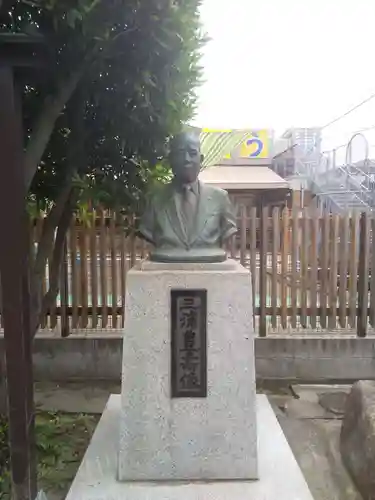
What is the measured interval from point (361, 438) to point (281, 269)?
2720 millimetres

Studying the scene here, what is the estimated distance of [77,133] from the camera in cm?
378

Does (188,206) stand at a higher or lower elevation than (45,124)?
lower

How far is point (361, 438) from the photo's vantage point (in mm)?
3502

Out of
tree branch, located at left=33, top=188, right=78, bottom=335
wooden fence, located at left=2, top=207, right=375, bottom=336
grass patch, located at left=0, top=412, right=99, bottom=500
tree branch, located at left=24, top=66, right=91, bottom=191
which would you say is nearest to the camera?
tree branch, located at left=24, top=66, right=91, bottom=191

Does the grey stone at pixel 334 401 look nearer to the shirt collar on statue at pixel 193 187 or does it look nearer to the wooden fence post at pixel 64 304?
the shirt collar on statue at pixel 193 187

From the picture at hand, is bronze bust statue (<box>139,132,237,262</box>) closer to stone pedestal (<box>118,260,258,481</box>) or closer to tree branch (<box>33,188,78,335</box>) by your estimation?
stone pedestal (<box>118,260,258,481</box>)

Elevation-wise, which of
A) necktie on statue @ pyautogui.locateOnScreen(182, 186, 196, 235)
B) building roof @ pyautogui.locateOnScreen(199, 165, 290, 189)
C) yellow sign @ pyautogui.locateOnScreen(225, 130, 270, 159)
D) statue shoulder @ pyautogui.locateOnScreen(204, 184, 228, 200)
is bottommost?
necktie on statue @ pyautogui.locateOnScreen(182, 186, 196, 235)

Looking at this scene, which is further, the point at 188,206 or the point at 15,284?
the point at 188,206

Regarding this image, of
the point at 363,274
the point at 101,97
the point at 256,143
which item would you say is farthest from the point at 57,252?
the point at 256,143

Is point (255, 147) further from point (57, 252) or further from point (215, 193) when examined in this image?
point (215, 193)

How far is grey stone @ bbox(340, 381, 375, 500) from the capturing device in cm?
329

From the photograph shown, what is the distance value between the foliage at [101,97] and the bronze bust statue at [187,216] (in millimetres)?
590

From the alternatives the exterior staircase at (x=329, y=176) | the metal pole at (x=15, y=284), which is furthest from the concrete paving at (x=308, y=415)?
the exterior staircase at (x=329, y=176)

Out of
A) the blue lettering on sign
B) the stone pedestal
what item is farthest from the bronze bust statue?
the blue lettering on sign
